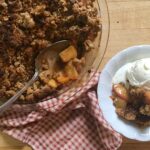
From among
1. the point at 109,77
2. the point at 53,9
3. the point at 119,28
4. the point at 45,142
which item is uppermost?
the point at 53,9

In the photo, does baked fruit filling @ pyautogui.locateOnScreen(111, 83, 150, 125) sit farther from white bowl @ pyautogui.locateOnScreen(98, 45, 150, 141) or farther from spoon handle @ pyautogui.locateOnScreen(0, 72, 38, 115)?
spoon handle @ pyautogui.locateOnScreen(0, 72, 38, 115)

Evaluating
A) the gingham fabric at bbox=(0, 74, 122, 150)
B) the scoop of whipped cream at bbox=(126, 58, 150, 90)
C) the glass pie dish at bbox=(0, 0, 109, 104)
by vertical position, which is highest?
the glass pie dish at bbox=(0, 0, 109, 104)

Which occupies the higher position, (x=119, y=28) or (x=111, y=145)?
(x=119, y=28)

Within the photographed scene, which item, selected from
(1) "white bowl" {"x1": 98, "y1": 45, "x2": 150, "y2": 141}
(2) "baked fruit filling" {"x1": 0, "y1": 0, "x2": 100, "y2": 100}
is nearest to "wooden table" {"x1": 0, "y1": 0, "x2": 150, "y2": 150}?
(1) "white bowl" {"x1": 98, "y1": 45, "x2": 150, "y2": 141}

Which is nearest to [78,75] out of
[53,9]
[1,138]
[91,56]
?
[91,56]

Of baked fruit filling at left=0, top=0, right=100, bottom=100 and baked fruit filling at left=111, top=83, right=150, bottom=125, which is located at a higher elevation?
baked fruit filling at left=0, top=0, right=100, bottom=100

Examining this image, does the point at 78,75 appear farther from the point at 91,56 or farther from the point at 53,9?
the point at 53,9
